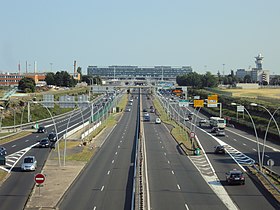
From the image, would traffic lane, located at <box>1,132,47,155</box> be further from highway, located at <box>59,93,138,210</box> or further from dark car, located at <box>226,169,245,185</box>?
dark car, located at <box>226,169,245,185</box>

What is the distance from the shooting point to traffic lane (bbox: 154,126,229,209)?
3088cm

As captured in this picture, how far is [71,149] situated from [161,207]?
34.4 meters

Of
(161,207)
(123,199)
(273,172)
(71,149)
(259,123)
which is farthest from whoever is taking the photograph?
(259,123)

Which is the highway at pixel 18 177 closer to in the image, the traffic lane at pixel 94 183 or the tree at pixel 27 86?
the traffic lane at pixel 94 183

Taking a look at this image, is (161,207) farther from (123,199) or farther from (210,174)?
(210,174)

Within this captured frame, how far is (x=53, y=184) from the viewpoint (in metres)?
38.1

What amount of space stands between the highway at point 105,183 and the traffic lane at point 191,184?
3.83 m

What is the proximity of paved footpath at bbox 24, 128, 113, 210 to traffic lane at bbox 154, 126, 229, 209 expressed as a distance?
27.2 ft

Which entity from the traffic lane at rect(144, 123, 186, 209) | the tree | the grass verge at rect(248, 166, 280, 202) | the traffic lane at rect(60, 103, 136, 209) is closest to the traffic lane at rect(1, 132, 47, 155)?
the traffic lane at rect(60, 103, 136, 209)

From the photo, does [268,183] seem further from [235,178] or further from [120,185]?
[120,185]

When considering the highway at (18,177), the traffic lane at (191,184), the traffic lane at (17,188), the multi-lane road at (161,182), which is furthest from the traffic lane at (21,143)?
the traffic lane at (191,184)

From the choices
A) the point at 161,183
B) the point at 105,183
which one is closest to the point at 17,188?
the point at 105,183

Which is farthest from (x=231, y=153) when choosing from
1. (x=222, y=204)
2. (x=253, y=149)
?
(x=222, y=204)

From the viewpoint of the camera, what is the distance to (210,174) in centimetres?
4359
